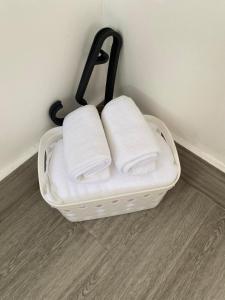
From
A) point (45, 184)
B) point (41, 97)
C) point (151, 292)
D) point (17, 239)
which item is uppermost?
point (41, 97)

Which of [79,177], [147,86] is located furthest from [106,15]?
[79,177]

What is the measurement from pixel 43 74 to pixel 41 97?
0.32 feet

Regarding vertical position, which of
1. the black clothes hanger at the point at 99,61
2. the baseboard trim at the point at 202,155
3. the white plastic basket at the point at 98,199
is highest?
the black clothes hanger at the point at 99,61

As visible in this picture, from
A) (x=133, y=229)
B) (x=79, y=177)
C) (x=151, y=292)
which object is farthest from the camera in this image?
(x=133, y=229)

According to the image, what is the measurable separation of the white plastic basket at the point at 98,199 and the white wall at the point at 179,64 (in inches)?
5.0

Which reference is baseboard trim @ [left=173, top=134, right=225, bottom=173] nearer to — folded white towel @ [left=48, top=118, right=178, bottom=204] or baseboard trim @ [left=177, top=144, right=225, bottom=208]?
baseboard trim @ [left=177, top=144, right=225, bottom=208]

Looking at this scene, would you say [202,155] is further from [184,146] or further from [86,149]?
[86,149]

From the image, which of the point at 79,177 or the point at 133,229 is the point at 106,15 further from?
the point at 133,229

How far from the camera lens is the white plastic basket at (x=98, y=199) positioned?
0.92 metres

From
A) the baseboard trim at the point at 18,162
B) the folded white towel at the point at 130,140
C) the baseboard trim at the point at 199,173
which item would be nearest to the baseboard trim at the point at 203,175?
the baseboard trim at the point at 199,173

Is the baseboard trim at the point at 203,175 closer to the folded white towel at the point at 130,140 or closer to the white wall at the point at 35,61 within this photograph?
the folded white towel at the point at 130,140

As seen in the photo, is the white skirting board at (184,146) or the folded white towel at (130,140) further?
the white skirting board at (184,146)

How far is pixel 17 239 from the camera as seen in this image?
1068 mm

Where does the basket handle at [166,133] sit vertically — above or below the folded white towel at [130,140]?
below
